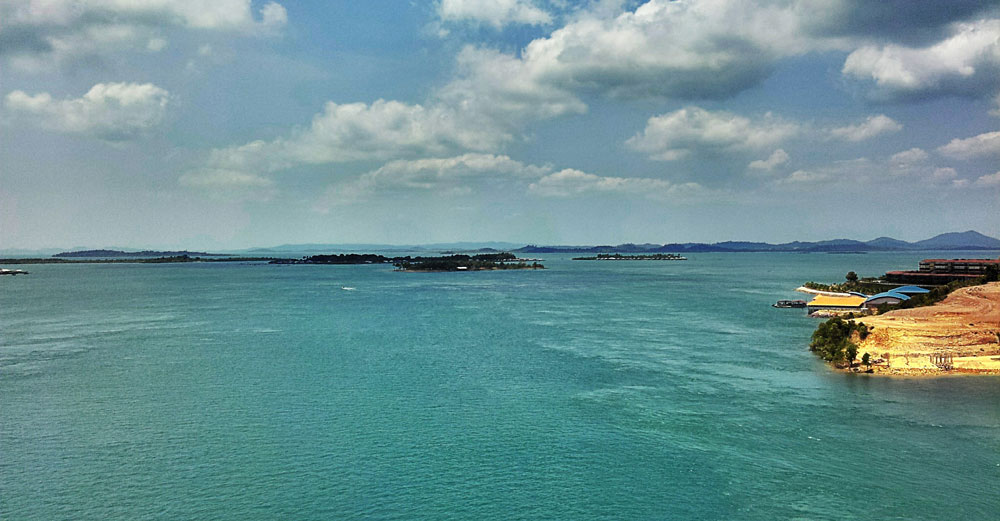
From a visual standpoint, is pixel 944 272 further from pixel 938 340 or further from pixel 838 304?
pixel 938 340

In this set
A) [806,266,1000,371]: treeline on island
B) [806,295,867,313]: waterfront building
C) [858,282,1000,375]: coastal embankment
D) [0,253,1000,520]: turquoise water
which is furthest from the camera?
[806,295,867,313]: waterfront building

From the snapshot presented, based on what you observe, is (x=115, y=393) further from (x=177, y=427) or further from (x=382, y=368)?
(x=382, y=368)

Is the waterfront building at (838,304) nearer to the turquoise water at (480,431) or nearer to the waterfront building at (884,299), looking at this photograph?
the waterfront building at (884,299)

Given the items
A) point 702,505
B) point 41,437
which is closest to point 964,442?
point 702,505

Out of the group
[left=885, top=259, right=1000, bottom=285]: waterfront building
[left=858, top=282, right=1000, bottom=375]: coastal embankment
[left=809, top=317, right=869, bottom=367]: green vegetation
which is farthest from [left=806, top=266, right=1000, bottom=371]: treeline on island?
[left=885, top=259, right=1000, bottom=285]: waterfront building

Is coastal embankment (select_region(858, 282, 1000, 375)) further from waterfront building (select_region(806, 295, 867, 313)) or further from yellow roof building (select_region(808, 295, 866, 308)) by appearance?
yellow roof building (select_region(808, 295, 866, 308))

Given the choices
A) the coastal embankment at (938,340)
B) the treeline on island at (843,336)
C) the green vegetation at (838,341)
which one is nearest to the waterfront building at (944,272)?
the treeline on island at (843,336)
